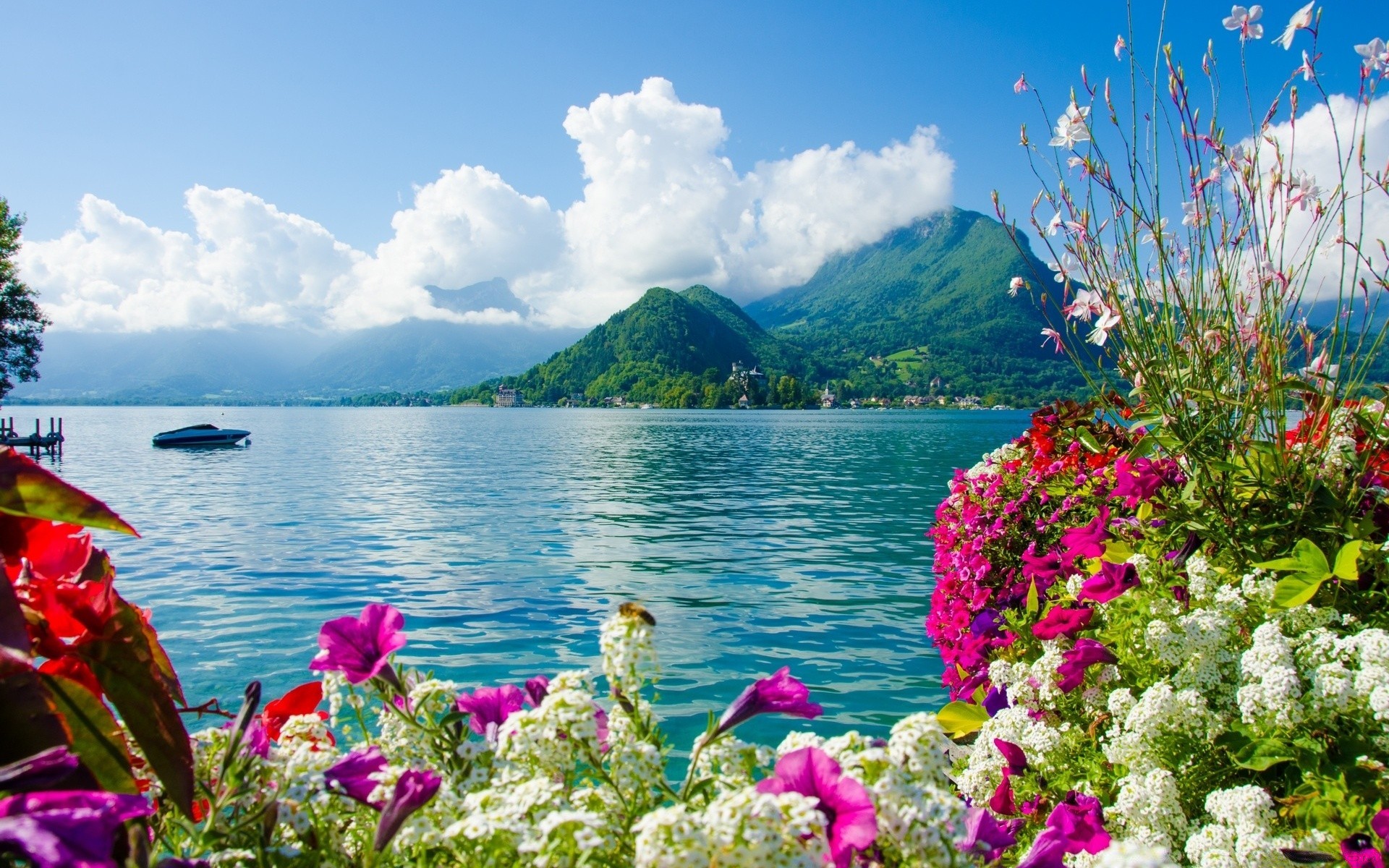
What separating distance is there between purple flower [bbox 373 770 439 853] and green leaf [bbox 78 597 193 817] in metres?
0.24

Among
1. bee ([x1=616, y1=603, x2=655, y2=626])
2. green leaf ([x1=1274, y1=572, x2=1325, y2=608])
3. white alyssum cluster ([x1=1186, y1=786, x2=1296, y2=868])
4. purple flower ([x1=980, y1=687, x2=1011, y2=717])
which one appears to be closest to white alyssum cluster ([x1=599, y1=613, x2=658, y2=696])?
bee ([x1=616, y1=603, x2=655, y2=626])

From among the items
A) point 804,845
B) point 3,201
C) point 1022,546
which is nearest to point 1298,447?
point 1022,546

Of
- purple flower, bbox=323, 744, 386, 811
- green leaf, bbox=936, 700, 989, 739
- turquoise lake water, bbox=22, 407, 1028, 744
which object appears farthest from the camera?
turquoise lake water, bbox=22, 407, 1028, 744

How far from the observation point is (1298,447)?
12.2 feet

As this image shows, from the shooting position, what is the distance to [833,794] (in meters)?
1.14

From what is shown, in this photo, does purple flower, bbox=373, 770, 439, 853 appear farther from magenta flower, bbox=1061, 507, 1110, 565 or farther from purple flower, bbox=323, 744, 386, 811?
magenta flower, bbox=1061, 507, 1110, 565

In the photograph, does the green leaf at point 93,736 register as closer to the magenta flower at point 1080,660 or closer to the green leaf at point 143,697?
the green leaf at point 143,697

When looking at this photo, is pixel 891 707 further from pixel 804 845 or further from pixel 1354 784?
pixel 804 845

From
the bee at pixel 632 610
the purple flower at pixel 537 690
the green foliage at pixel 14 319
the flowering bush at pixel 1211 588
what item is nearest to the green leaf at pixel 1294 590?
the flowering bush at pixel 1211 588

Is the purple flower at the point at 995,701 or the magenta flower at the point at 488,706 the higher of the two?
the magenta flower at the point at 488,706

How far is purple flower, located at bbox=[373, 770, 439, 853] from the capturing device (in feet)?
3.80

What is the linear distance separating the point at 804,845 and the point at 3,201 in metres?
47.3

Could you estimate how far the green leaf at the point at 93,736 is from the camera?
3.31ft

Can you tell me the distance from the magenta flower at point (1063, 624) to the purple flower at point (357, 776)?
9.11 feet
